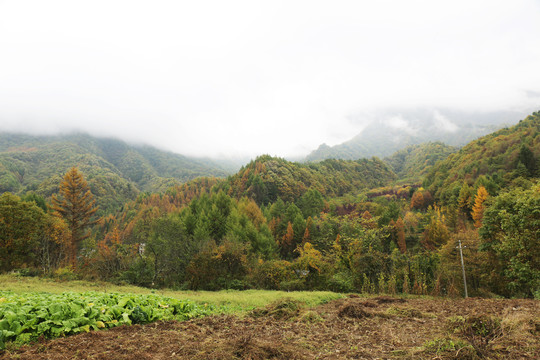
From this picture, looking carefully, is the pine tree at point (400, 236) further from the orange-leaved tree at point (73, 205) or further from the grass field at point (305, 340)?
the orange-leaved tree at point (73, 205)

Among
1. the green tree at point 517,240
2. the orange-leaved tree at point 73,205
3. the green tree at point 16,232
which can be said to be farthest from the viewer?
the orange-leaved tree at point 73,205

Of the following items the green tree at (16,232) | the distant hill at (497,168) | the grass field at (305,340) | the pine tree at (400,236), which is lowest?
the pine tree at (400,236)

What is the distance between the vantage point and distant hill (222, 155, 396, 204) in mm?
108188

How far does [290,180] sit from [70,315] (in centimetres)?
11146

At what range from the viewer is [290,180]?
117 m

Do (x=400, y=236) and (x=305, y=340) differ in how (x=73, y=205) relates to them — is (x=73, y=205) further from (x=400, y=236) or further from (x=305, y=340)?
(x=400, y=236)

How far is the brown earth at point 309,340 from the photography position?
219 inches

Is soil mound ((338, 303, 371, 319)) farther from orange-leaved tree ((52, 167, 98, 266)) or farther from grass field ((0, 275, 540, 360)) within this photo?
orange-leaved tree ((52, 167, 98, 266))

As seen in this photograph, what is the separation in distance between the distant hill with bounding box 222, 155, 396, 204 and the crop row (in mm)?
92459

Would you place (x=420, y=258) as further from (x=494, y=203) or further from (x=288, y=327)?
(x=288, y=327)

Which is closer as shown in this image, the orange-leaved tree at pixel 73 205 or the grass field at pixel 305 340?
the grass field at pixel 305 340

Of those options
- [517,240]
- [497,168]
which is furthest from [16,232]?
[497,168]

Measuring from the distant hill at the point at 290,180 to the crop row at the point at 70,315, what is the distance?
92.5 m

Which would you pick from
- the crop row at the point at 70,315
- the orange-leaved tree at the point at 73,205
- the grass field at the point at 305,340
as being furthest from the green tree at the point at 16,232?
the grass field at the point at 305,340
